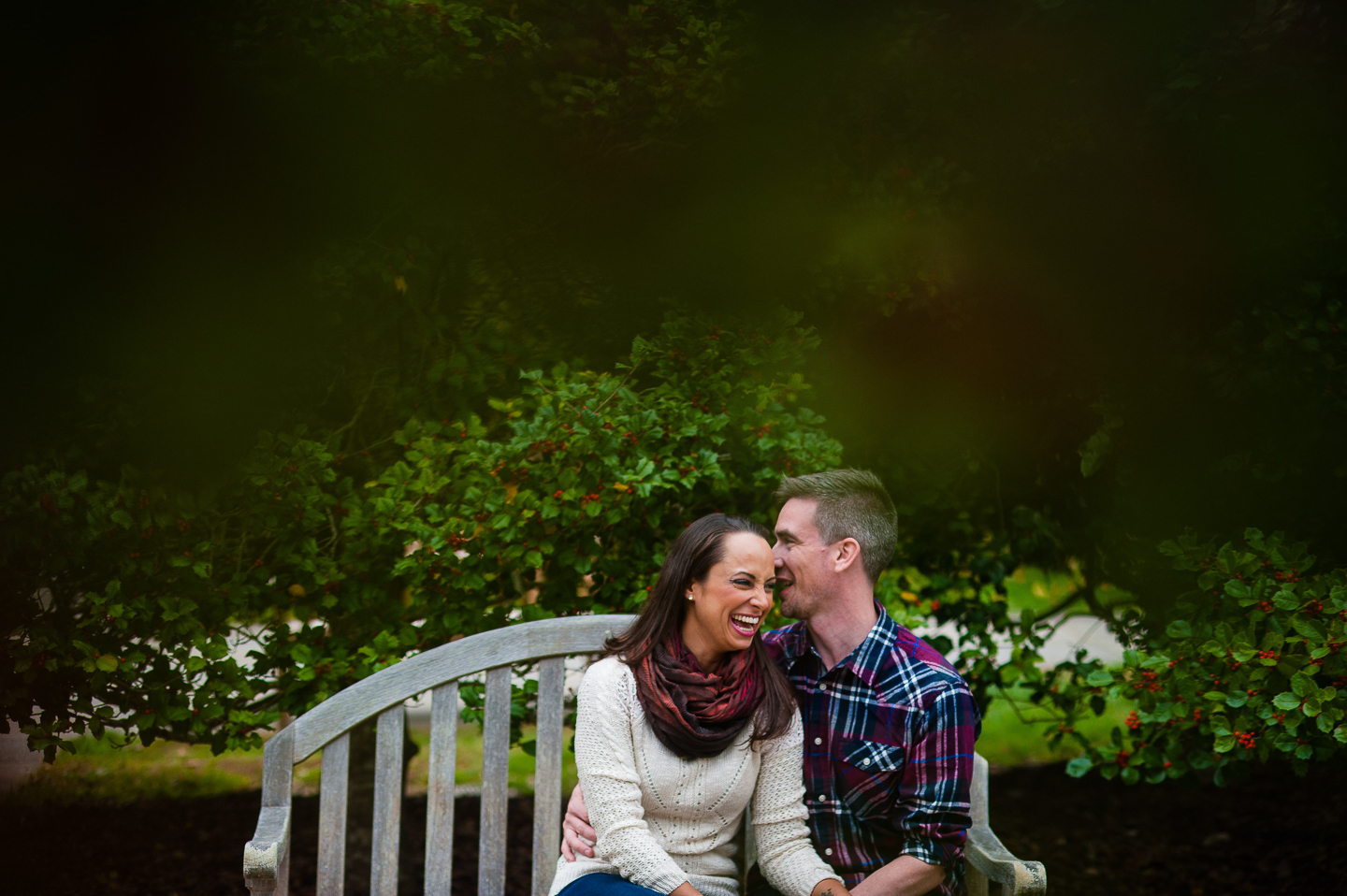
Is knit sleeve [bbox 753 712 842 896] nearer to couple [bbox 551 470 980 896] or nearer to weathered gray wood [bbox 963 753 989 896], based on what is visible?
couple [bbox 551 470 980 896]

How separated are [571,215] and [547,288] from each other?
0.90ft

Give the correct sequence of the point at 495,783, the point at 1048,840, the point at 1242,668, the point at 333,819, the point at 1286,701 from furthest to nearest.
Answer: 1. the point at 1048,840
2. the point at 1242,668
3. the point at 1286,701
4. the point at 495,783
5. the point at 333,819

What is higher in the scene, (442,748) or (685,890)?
(442,748)

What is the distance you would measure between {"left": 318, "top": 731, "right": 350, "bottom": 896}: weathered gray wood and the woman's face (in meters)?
0.99

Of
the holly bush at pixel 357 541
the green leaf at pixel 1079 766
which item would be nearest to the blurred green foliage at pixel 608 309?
the holly bush at pixel 357 541

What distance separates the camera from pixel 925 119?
141 inches

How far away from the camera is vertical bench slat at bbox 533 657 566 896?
279cm

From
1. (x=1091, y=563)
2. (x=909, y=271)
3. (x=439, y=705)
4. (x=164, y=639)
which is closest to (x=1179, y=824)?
(x=1091, y=563)

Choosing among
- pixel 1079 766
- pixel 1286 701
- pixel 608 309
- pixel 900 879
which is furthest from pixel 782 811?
pixel 608 309

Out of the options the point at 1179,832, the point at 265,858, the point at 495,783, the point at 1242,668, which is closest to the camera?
the point at 265,858

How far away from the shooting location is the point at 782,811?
2.59 metres

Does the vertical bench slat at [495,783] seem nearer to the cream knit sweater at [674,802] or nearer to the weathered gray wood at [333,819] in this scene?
the cream knit sweater at [674,802]

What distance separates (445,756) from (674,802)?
0.64 m

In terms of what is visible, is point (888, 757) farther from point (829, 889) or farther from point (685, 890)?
point (685, 890)
